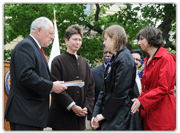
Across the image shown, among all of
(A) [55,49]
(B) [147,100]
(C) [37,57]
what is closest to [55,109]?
(C) [37,57]

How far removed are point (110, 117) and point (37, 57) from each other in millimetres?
1067

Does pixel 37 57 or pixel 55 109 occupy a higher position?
pixel 37 57

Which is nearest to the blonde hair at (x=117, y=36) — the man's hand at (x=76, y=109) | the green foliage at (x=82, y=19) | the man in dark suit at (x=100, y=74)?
the man's hand at (x=76, y=109)

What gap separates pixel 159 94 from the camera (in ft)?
8.58

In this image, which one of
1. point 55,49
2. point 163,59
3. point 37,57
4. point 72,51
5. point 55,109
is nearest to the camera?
point 37,57

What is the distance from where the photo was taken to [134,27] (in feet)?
35.5

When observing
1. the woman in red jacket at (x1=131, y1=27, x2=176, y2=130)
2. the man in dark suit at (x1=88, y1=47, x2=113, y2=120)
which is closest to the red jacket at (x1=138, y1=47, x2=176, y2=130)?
the woman in red jacket at (x1=131, y1=27, x2=176, y2=130)

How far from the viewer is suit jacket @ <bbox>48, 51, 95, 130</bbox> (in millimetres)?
3086

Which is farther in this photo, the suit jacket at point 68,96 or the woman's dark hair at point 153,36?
the suit jacket at point 68,96

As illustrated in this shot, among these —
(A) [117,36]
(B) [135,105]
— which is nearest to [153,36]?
(A) [117,36]

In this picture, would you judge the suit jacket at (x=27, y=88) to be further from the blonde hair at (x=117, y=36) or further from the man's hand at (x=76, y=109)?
the blonde hair at (x=117, y=36)

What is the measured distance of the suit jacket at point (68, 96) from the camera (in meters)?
3.09

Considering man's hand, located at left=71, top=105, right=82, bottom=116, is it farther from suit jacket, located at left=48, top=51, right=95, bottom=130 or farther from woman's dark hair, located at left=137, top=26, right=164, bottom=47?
woman's dark hair, located at left=137, top=26, right=164, bottom=47

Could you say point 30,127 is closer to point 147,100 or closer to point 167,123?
point 147,100
